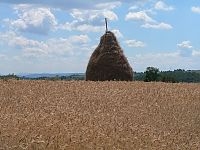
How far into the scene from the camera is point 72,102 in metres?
11.8

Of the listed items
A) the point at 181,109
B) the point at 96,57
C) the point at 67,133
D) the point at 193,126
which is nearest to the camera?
the point at 67,133

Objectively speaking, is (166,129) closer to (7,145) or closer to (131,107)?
(131,107)

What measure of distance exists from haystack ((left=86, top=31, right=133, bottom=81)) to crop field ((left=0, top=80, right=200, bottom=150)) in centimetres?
768

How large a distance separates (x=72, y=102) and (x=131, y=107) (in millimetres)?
1321

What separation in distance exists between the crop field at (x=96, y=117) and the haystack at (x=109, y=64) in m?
7.68

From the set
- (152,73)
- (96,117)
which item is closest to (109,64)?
(152,73)

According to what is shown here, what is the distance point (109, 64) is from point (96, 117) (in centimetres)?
1496

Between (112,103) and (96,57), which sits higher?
(96,57)

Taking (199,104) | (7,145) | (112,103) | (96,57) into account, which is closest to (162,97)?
(199,104)

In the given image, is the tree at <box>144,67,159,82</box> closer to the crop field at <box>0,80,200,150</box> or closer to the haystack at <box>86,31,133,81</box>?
the haystack at <box>86,31,133,81</box>

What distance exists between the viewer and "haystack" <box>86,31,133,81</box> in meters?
24.4

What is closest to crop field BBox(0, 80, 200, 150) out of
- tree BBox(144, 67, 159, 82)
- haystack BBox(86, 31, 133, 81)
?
haystack BBox(86, 31, 133, 81)

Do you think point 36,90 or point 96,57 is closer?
point 36,90

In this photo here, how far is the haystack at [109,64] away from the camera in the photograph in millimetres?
24422
